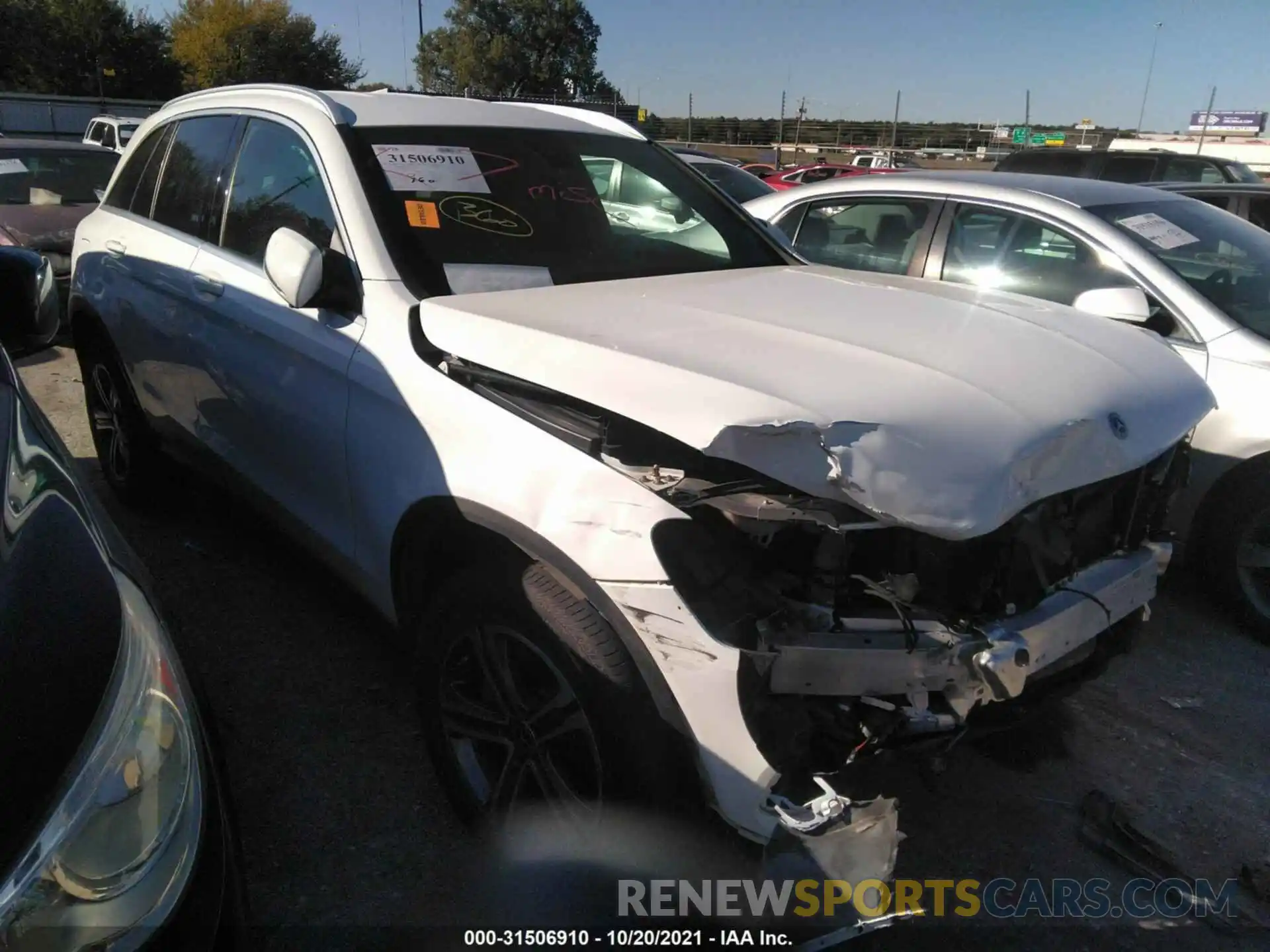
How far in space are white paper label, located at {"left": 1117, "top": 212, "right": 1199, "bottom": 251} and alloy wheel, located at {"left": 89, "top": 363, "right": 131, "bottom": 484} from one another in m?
4.67

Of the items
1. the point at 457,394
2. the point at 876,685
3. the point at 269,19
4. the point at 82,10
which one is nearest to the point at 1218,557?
the point at 876,685

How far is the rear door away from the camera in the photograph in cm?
262

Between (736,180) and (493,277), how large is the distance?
860 centimetres

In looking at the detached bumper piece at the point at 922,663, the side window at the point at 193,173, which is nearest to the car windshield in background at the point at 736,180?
the side window at the point at 193,173

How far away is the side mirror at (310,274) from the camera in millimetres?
2396

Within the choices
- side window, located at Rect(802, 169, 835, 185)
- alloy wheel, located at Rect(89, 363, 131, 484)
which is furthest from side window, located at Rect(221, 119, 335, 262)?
side window, located at Rect(802, 169, 835, 185)

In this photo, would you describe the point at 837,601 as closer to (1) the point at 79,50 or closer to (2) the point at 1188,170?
(2) the point at 1188,170

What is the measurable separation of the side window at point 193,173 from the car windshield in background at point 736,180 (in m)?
7.17

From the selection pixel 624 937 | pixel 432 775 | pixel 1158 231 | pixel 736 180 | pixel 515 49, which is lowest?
pixel 432 775

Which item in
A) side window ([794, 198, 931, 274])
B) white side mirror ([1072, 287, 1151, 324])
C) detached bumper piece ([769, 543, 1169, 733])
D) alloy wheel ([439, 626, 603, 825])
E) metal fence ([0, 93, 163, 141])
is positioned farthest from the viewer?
metal fence ([0, 93, 163, 141])

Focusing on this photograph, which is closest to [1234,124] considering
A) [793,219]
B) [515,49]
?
[515,49]

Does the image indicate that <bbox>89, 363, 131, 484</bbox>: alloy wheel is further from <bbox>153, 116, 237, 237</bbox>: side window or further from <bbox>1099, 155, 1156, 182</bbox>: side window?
<bbox>1099, 155, 1156, 182</bbox>: side window

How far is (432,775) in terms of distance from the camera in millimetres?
2711

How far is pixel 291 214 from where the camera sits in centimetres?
290
